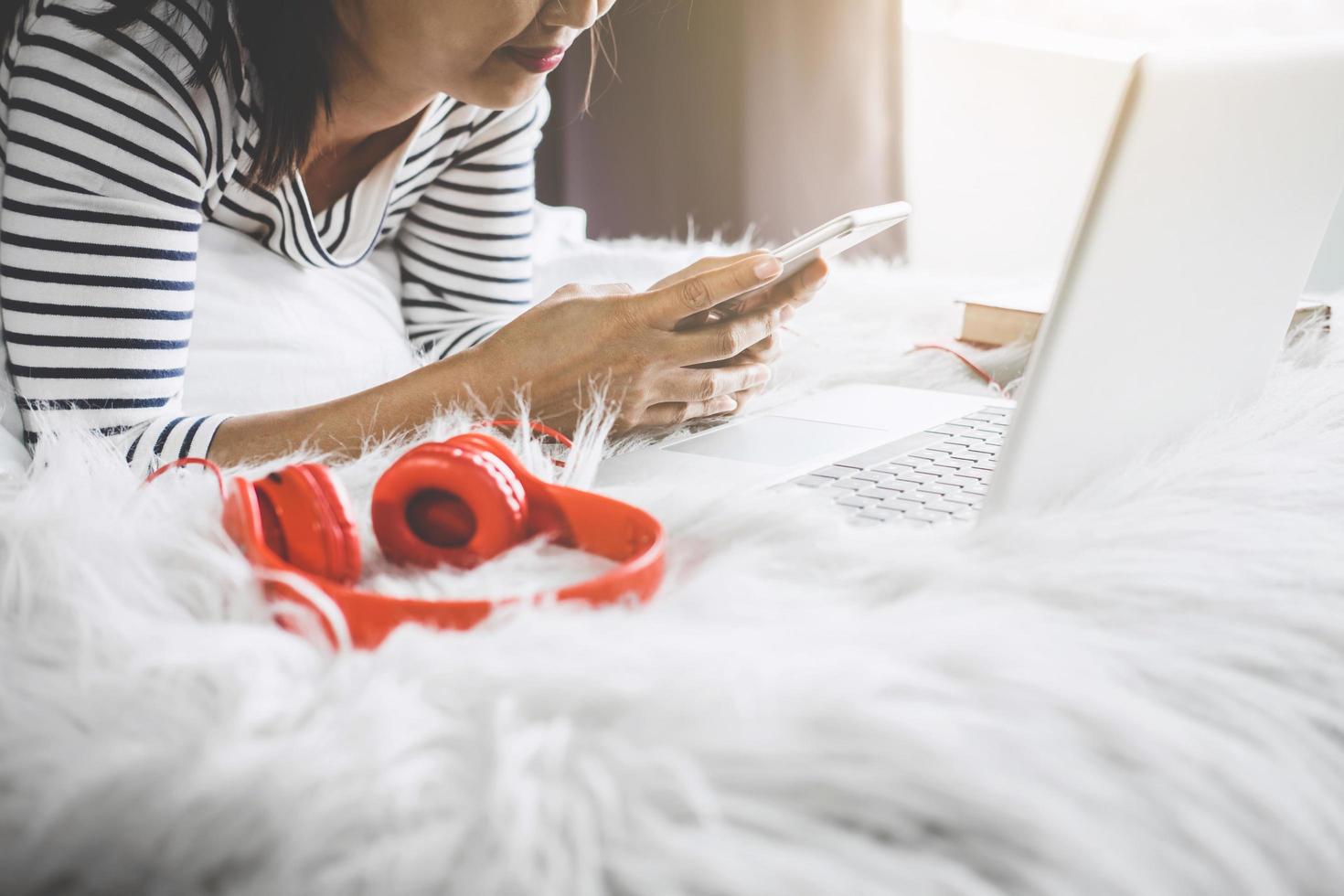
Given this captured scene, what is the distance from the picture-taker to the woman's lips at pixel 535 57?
0.78 meters

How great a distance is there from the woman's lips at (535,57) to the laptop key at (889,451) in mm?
380

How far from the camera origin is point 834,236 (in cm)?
59

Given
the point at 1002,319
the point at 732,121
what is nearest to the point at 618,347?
the point at 1002,319

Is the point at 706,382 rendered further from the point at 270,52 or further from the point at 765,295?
the point at 270,52

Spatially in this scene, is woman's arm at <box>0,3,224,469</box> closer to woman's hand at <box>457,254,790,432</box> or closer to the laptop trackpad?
woman's hand at <box>457,254,790,432</box>

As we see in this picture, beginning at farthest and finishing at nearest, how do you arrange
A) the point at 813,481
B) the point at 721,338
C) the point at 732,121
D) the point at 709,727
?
the point at 732,121
the point at 721,338
the point at 813,481
the point at 709,727

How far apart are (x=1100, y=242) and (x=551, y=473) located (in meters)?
0.27

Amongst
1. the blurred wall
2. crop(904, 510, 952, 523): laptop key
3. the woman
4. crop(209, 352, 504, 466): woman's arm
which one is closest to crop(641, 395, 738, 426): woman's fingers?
the woman

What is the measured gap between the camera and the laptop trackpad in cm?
67

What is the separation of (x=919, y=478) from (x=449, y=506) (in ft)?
0.90

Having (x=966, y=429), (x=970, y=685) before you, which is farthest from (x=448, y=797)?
(x=966, y=429)

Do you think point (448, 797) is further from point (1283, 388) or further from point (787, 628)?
point (1283, 388)

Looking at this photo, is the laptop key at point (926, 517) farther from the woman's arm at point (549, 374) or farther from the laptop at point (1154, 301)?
the woman's arm at point (549, 374)

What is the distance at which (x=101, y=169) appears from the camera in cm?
65
